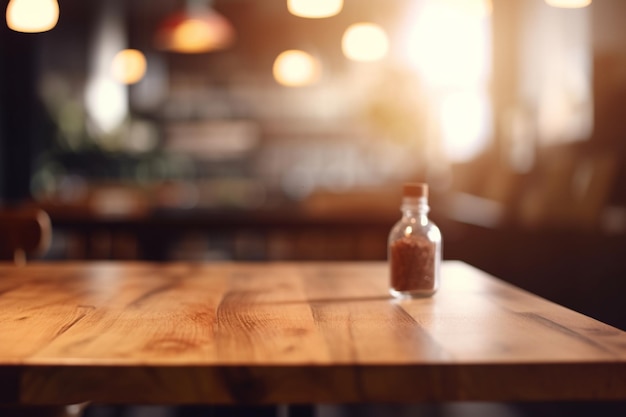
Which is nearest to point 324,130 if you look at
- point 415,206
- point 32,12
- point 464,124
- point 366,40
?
point 464,124

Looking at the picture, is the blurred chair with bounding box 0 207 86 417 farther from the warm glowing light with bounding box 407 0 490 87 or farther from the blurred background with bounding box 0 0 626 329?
the warm glowing light with bounding box 407 0 490 87

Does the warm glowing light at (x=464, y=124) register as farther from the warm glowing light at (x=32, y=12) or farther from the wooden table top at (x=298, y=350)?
the wooden table top at (x=298, y=350)

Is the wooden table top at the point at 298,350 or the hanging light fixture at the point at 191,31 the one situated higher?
the hanging light fixture at the point at 191,31

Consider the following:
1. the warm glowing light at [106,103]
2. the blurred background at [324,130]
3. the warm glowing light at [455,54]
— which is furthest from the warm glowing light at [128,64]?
the warm glowing light at [455,54]

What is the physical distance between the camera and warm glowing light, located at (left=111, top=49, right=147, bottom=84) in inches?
246

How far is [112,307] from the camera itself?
114cm

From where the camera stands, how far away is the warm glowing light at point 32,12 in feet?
7.21

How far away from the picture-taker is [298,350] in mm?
849

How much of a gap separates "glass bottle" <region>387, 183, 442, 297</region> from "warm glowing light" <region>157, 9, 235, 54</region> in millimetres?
3906

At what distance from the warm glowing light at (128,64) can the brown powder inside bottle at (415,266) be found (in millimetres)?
5436

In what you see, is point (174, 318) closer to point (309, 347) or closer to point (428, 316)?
point (309, 347)

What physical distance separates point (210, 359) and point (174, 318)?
0.89 feet

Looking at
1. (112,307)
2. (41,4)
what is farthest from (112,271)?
(41,4)

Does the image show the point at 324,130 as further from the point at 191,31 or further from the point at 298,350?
the point at 298,350
